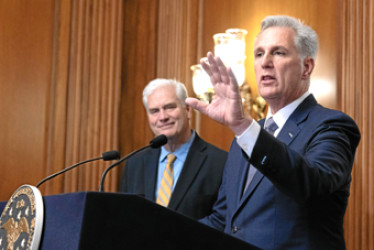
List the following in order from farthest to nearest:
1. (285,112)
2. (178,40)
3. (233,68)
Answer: (178,40), (233,68), (285,112)

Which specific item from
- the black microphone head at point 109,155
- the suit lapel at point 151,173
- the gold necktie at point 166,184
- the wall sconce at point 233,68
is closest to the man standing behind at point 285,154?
the black microphone head at point 109,155

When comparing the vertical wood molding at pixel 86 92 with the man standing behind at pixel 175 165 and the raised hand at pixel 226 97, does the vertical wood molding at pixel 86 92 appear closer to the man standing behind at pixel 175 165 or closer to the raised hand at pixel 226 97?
the man standing behind at pixel 175 165

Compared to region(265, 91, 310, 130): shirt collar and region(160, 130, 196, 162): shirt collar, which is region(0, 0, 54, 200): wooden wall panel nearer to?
region(160, 130, 196, 162): shirt collar

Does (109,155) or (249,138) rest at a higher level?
(249,138)

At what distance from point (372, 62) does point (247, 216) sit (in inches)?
87.6

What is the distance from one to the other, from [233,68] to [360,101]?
104 centimetres

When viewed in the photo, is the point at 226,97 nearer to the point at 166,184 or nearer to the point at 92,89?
the point at 166,184

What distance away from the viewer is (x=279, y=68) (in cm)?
229

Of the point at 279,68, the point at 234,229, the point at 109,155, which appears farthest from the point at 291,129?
the point at 109,155

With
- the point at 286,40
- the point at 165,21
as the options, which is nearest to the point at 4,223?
the point at 286,40

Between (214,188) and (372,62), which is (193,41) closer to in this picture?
(372,62)

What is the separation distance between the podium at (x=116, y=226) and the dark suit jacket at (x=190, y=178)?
5.76ft

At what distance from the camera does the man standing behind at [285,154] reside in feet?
5.50

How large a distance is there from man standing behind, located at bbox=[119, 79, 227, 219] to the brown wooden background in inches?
42.5
